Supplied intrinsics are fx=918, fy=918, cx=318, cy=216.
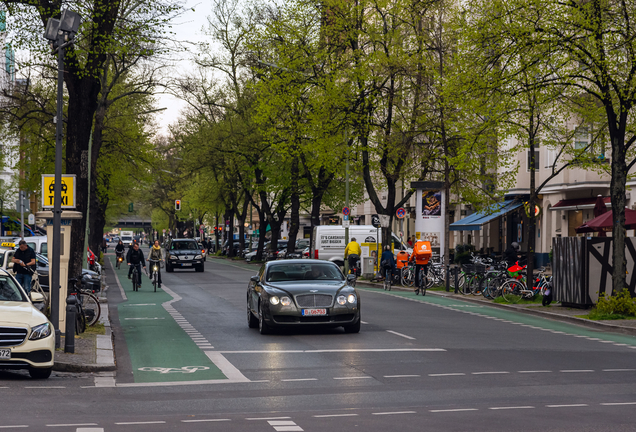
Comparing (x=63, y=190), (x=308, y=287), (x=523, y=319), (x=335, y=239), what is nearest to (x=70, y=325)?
(x=63, y=190)

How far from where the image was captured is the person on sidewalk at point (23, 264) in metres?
22.4

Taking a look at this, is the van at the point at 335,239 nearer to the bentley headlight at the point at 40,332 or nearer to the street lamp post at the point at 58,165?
the street lamp post at the point at 58,165

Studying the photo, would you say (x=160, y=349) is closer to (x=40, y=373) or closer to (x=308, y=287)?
(x=308, y=287)

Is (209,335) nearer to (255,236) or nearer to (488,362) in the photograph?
(488,362)

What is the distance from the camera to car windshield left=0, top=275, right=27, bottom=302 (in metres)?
12.7

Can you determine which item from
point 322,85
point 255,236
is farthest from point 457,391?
point 255,236

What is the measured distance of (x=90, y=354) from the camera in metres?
13.8

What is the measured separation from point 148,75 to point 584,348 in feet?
79.6

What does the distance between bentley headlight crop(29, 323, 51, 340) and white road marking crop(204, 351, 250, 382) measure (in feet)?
7.72

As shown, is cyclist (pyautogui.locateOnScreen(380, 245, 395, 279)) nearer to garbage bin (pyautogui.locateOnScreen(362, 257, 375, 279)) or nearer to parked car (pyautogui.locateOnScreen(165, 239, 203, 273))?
garbage bin (pyautogui.locateOnScreen(362, 257, 375, 279))

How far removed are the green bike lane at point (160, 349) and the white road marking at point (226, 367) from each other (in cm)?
8

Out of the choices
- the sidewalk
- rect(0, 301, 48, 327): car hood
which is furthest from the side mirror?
the sidewalk

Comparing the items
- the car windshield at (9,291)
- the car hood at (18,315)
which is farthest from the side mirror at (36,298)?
the car hood at (18,315)

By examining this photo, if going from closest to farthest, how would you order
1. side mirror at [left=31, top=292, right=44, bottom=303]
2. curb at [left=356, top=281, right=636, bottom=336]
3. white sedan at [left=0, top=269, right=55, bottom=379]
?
white sedan at [left=0, top=269, right=55, bottom=379] → side mirror at [left=31, top=292, right=44, bottom=303] → curb at [left=356, top=281, right=636, bottom=336]
